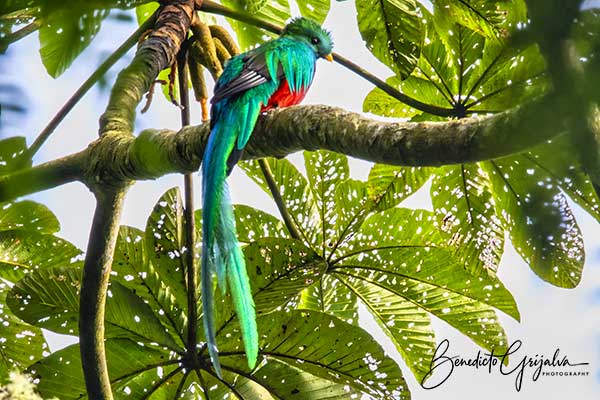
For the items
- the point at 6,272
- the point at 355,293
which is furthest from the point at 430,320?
the point at 6,272

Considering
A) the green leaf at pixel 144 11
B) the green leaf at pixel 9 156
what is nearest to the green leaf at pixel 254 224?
the green leaf at pixel 144 11

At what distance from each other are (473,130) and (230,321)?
5.78 ft

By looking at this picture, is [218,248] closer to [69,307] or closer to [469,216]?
[69,307]

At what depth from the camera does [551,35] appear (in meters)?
0.58

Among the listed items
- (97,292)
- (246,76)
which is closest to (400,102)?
(246,76)

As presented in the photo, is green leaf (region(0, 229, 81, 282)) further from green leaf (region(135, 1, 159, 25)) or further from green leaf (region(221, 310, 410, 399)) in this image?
green leaf (region(135, 1, 159, 25))

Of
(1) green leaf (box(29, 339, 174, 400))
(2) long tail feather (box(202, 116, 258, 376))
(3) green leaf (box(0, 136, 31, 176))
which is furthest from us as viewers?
(1) green leaf (box(29, 339, 174, 400))

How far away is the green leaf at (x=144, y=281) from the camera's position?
3426 mm

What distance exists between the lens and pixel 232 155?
2.70 meters

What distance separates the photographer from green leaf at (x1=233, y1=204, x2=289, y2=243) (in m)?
3.91

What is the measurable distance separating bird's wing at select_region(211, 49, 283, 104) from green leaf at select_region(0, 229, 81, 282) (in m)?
1.09

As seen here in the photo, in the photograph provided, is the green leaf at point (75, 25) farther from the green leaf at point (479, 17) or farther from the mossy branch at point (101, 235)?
the green leaf at point (479, 17)

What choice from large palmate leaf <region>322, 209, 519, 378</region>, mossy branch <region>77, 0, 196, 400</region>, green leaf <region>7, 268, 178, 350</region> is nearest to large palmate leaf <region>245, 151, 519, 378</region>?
large palmate leaf <region>322, 209, 519, 378</region>

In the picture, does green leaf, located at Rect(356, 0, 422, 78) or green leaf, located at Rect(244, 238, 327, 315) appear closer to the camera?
green leaf, located at Rect(244, 238, 327, 315)
